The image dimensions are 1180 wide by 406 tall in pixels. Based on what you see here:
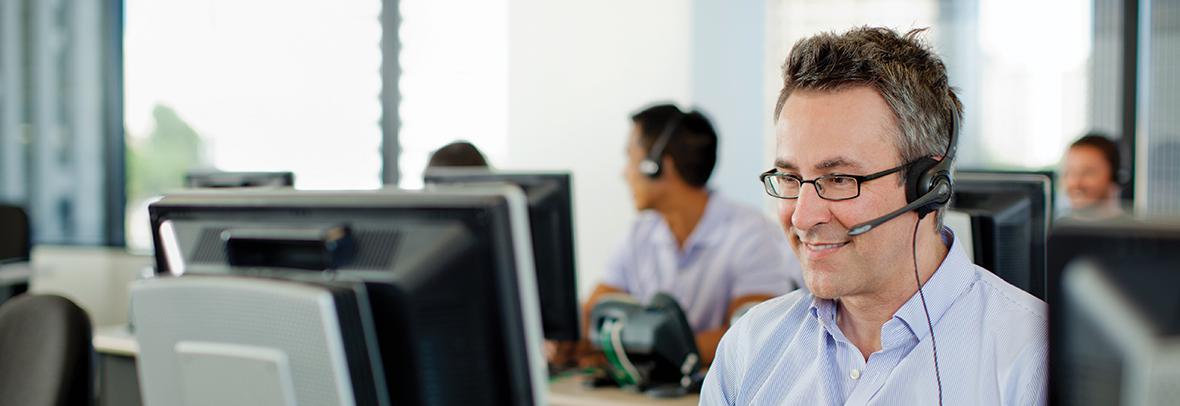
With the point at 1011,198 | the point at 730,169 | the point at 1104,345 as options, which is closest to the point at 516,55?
the point at 730,169

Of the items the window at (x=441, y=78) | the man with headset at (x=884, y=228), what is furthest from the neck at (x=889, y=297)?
the window at (x=441, y=78)

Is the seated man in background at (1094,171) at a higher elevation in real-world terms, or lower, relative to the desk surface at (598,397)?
higher

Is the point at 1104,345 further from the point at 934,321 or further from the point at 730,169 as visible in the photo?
the point at 730,169

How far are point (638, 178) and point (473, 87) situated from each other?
212 centimetres

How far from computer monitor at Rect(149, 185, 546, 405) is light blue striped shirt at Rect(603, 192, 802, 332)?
191 centimetres

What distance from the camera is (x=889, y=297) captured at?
1.40 meters

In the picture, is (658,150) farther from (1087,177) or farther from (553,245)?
(1087,177)

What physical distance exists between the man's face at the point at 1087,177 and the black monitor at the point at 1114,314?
3.64 m

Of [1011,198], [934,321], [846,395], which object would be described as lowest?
[846,395]

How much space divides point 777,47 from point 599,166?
3.31 feet

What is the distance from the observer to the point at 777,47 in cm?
494

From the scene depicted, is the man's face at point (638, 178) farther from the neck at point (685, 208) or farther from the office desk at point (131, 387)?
the office desk at point (131, 387)

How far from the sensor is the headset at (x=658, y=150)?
3.23 metres

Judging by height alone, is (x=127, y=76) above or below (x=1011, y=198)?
above
